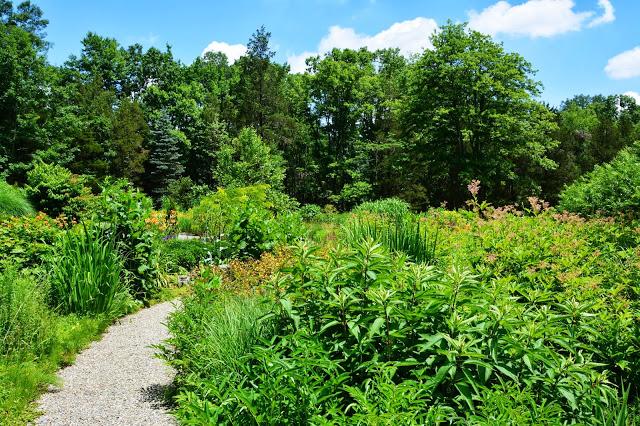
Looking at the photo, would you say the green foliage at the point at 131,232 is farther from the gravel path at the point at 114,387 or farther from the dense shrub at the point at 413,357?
the dense shrub at the point at 413,357

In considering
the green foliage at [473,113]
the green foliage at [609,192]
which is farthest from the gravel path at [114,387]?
the green foliage at [473,113]

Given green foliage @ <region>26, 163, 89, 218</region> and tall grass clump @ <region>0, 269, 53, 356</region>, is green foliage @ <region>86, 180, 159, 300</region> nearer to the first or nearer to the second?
tall grass clump @ <region>0, 269, 53, 356</region>

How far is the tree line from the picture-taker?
22641mm

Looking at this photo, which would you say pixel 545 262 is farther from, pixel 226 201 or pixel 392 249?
pixel 226 201

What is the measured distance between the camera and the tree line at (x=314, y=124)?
2264 centimetres

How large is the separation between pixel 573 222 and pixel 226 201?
8.08 m

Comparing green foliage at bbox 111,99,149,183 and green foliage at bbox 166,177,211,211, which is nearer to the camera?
green foliage at bbox 166,177,211,211

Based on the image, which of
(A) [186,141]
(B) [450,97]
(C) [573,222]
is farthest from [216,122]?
(C) [573,222]

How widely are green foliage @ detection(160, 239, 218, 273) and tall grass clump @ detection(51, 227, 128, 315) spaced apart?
1.95m

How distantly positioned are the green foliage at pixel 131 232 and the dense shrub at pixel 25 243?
724mm

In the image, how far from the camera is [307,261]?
9.94ft

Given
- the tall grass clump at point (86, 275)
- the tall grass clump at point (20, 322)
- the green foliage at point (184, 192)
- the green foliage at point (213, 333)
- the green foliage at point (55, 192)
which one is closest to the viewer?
the green foliage at point (213, 333)

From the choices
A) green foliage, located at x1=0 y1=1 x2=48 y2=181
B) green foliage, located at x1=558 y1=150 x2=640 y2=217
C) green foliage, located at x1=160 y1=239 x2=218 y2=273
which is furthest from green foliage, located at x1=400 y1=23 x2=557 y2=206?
green foliage, located at x1=0 y1=1 x2=48 y2=181

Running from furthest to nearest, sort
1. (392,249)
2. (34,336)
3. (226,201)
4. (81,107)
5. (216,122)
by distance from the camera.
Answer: (216,122), (81,107), (226,201), (392,249), (34,336)
